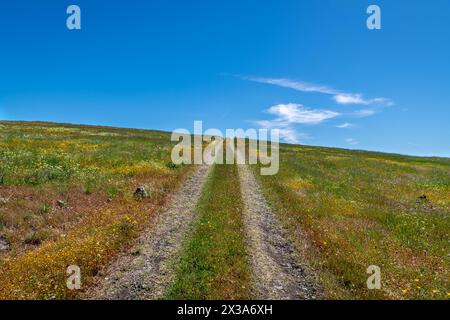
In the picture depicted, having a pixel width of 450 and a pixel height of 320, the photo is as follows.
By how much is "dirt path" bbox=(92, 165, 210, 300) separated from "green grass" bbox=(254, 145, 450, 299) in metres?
5.08

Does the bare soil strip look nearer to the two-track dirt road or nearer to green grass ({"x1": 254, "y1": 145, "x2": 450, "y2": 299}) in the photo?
the two-track dirt road

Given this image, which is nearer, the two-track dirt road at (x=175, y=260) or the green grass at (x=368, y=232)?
the two-track dirt road at (x=175, y=260)

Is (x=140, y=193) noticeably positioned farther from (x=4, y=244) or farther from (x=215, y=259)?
(x=215, y=259)

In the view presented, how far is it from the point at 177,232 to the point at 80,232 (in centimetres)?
403

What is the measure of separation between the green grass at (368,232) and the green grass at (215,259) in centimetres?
261

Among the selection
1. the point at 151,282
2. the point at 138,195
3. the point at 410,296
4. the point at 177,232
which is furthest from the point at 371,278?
the point at 138,195

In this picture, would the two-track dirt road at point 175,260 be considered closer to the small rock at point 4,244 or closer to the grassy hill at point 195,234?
the grassy hill at point 195,234

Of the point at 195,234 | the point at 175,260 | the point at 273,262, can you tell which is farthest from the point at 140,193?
the point at 273,262

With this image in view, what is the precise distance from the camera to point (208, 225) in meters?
16.2

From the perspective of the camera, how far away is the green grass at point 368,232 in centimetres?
1133

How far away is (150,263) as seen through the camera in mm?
12492

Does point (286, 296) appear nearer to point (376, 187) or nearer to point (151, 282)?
point (151, 282)

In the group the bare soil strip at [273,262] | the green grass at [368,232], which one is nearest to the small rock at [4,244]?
the bare soil strip at [273,262]

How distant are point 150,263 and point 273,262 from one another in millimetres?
4382
